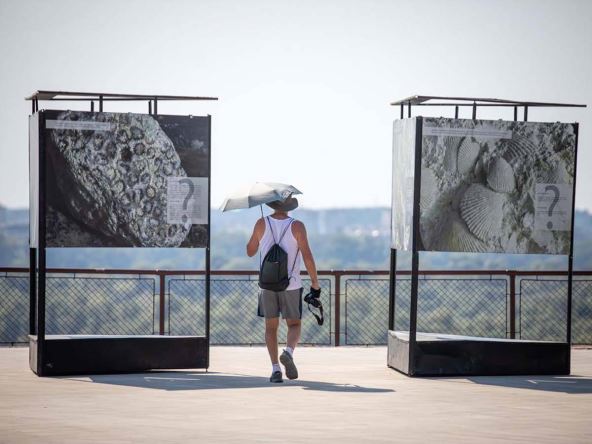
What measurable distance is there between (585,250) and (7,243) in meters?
60.2

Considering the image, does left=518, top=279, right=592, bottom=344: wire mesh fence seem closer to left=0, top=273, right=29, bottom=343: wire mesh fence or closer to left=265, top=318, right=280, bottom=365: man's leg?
left=0, top=273, right=29, bottom=343: wire mesh fence

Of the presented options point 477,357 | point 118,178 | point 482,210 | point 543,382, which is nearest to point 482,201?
point 482,210

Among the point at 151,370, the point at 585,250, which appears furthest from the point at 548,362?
the point at 585,250

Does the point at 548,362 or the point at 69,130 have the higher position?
the point at 69,130

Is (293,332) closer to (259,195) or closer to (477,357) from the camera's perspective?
(259,195)

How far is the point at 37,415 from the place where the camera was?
10930 millimetres

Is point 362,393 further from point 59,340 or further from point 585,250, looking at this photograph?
point 585,250

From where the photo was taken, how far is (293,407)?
1145 cm

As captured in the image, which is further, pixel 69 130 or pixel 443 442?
pixel 69 130

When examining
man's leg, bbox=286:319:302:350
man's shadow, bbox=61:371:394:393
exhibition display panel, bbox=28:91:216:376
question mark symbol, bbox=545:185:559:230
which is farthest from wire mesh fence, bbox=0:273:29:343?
question mark symbol, bbox=545:185:559:230

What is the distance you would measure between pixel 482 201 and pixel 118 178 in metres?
3.98

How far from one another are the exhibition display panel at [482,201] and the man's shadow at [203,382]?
136cm

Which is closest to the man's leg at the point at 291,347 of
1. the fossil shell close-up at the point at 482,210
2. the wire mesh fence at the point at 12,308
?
the fossil shell close-up at the point at 482,210

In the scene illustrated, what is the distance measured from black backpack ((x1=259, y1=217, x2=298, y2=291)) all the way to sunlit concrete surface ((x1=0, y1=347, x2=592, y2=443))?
1.00 meters
